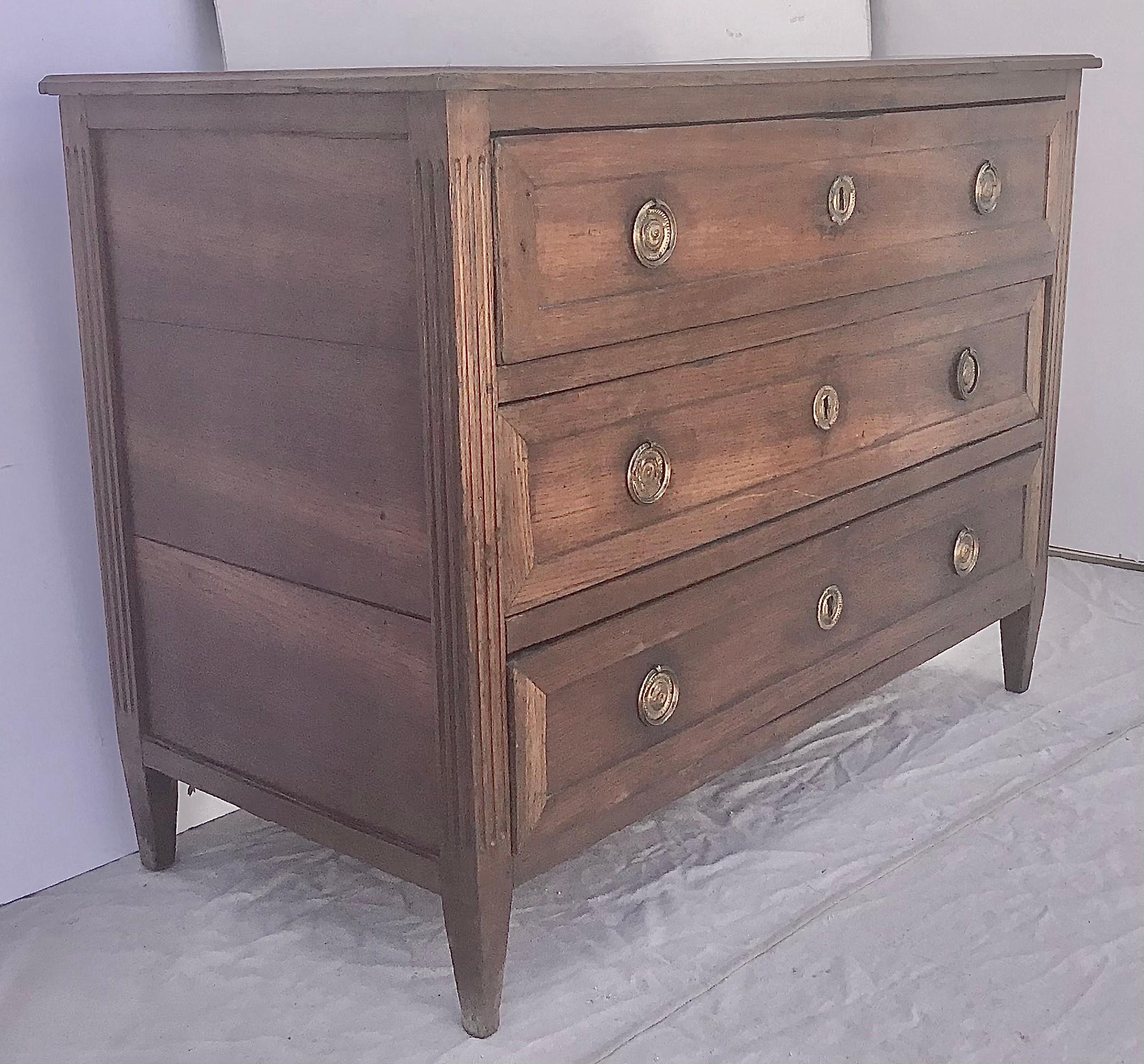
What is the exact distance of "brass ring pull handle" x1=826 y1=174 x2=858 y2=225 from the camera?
1.49 m

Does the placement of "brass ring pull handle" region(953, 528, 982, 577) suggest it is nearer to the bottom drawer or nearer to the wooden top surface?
the bottom drawer

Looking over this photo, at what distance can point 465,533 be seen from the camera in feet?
3.87

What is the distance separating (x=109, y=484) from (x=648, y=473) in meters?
0.58

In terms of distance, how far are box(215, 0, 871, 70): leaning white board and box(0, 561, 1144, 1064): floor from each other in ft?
2.94

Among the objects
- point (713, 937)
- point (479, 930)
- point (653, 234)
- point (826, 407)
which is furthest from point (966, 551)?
point (479, 930)

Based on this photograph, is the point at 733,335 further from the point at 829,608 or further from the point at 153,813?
the point at 153,813

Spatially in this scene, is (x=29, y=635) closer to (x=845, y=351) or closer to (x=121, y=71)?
(x=121, y=71)

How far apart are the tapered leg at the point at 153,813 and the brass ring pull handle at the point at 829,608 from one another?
0.75m

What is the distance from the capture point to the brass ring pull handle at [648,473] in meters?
1.33

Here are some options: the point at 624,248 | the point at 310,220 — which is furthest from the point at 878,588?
the point at 310,220

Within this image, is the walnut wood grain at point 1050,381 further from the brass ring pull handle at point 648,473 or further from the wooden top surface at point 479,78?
the brass ring pull handle at point 648,473

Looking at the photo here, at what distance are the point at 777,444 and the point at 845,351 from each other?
0.50ft

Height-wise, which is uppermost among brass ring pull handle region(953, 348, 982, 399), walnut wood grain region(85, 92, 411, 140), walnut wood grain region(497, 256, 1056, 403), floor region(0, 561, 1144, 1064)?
walnut wood grain region(85, 92, 411, 140)

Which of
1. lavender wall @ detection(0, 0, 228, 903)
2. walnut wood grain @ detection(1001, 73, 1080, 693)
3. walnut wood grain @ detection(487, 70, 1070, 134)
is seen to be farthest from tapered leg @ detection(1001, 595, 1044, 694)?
lavender wall @ detection(0, 0, 228, 903)
